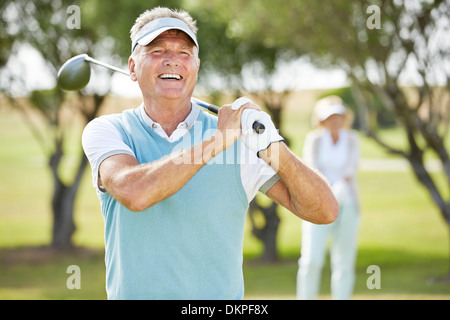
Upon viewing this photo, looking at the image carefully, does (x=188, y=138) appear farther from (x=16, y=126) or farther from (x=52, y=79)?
(x=16, y=126)

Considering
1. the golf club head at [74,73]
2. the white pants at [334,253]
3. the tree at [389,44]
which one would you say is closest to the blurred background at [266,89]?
the tree at [389,44]

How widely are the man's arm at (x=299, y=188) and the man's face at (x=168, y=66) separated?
1.42 feet

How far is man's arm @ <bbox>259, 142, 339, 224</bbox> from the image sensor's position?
2.42m

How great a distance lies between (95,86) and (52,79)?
35.4 inches

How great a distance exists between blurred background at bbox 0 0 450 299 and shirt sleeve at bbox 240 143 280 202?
20.7ft

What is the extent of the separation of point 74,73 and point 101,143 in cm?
99

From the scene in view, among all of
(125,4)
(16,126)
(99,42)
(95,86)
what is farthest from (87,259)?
(16,126)

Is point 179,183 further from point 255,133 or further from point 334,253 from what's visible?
point 334,253

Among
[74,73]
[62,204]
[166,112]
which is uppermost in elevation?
[62,204]

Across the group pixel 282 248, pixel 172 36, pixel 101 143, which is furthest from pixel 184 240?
pixel 282 248

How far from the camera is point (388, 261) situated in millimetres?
14188

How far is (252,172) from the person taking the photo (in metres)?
2.49
